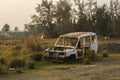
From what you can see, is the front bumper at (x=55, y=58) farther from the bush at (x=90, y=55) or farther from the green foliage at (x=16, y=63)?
the green foliage at (x=16, y=63)

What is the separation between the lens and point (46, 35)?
2813 inches

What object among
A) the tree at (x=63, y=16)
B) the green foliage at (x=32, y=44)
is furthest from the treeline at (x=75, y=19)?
the green foliage at (x=32, y=44)

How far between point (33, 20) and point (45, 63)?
43788 mm

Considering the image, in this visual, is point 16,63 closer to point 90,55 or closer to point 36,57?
point 36,57

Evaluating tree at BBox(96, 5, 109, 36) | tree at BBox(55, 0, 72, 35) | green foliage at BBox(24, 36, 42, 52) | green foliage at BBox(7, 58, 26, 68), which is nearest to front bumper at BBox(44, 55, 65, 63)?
green foliage at BBox(7, 58, 26, 68)

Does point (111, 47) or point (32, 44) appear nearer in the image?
point (32, 44)

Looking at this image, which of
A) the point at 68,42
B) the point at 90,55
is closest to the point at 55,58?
the point at 68,42

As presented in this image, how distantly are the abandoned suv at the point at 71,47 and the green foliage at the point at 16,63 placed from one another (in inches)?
144

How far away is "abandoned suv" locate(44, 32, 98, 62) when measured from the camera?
27.0m

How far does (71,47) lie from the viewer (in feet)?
92.9

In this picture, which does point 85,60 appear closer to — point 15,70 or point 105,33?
point 15,70

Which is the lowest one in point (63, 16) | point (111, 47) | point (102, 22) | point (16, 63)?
point (16, 63)

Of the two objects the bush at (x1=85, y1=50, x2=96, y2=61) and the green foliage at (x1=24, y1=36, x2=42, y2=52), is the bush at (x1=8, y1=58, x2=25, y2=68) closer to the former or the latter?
the bush at (x1=85, y1=50, x2=96, y2=61)

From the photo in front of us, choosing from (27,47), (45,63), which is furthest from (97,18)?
(45,63)
